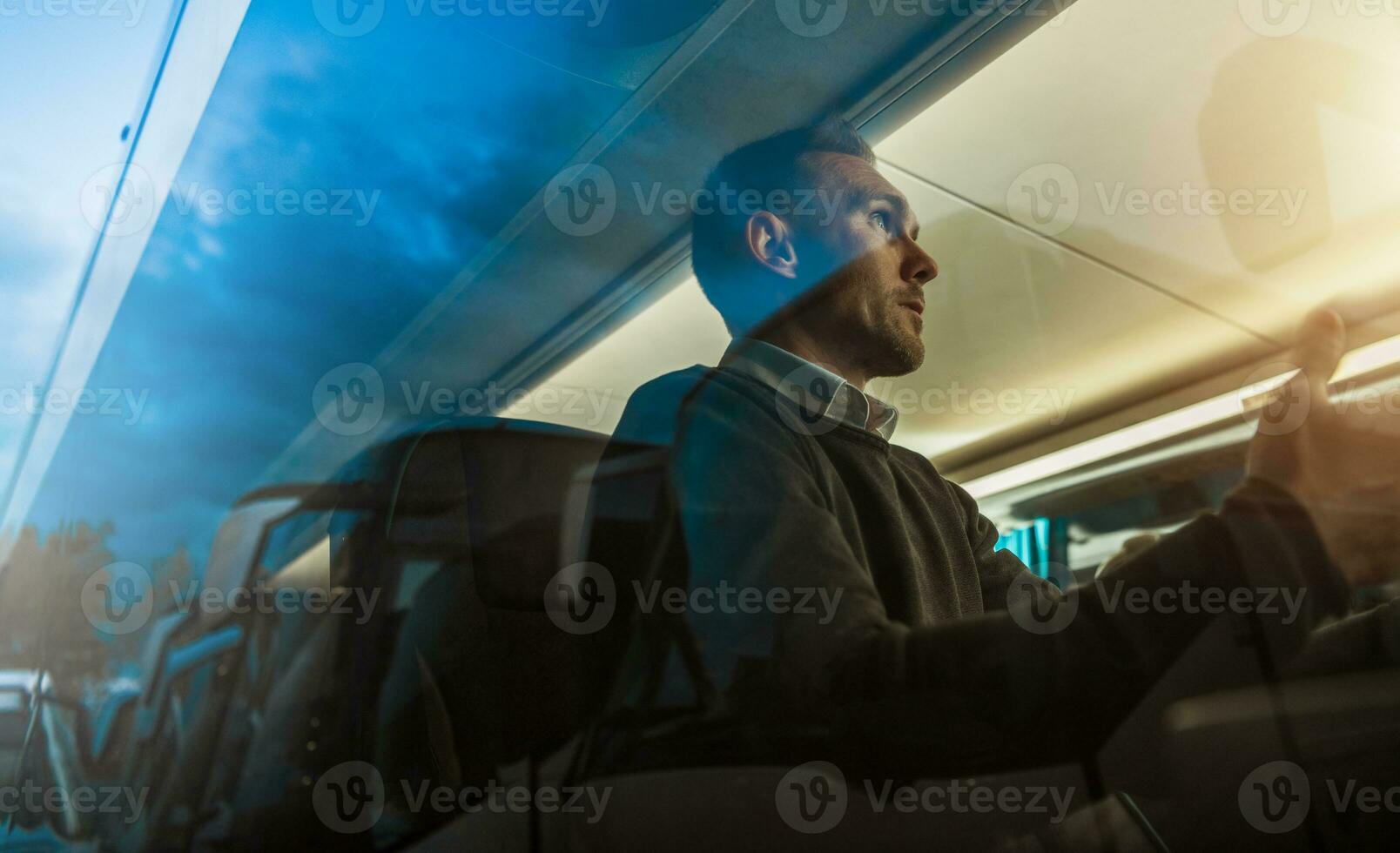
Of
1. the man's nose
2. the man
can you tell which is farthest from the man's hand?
the man's nose

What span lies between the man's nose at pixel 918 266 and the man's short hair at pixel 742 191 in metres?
0.14

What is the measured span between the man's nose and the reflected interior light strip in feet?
0.85

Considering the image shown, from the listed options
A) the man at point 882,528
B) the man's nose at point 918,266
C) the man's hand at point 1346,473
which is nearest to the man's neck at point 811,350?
the man at point 882,528

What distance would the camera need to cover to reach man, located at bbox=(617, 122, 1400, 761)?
1.73 ft

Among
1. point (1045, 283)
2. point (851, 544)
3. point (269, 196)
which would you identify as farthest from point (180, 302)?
point (1045, 283)

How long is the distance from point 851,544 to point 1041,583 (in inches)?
12.9

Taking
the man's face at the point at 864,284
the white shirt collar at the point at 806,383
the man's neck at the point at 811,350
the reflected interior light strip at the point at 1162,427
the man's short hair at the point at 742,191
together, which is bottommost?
Answer: the reflected interior light strip at the point at 1162,427

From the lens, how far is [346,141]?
1.32 metres

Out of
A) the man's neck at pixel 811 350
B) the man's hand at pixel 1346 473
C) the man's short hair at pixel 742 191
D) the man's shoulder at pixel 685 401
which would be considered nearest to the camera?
the man's hand at pixel 1346 473

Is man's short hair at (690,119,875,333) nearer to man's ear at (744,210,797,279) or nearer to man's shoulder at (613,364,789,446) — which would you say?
man's ear at (744,210,797,279)

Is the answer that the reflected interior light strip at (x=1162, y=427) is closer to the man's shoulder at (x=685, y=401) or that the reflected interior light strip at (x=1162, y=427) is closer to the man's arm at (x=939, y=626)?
the man's arm at (x=939, y=626)

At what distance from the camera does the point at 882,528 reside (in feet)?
2.82

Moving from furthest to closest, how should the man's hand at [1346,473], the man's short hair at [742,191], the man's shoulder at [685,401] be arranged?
the man's short hair at [742,191]
the man's shoulder at [685,401]
the man's hand at [1346,473]

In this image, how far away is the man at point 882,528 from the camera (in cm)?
53
